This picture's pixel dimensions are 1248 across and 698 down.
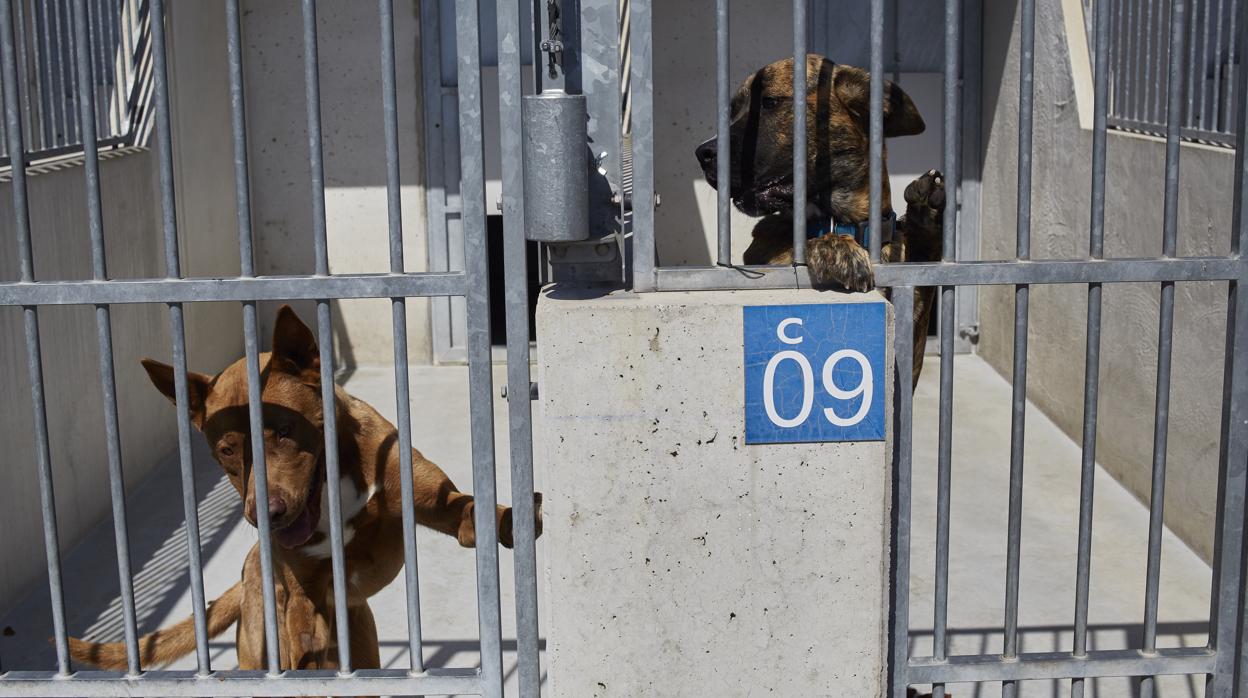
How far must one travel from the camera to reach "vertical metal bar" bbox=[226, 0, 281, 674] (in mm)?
2861

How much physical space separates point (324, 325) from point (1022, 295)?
149 cm

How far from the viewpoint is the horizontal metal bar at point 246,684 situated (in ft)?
9.91

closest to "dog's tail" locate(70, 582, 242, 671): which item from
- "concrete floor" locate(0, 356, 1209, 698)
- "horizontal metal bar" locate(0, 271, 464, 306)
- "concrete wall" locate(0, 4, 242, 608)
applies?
"concrete floor" locate(0, 356, 1209, 698)

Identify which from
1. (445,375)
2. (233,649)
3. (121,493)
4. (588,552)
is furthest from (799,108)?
(445,375)

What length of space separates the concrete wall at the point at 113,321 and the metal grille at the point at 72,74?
0.65 ft

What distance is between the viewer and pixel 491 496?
300cm

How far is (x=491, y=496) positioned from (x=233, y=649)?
3.05 meters

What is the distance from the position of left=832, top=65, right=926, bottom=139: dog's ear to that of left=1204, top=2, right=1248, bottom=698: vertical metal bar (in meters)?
1.31

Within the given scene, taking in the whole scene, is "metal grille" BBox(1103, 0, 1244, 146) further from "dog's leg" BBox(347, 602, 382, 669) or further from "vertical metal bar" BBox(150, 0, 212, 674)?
"vertical metal bar" BBox(150, 0, 212, 674)


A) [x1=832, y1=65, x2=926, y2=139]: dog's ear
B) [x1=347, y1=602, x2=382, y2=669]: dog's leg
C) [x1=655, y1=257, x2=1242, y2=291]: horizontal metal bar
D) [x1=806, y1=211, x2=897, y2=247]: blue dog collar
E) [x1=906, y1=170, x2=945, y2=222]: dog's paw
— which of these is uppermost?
[x1=832, y1=65, x2=926, y2=139]: dog's ear

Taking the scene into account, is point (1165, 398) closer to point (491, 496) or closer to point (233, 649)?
point (491, 496)

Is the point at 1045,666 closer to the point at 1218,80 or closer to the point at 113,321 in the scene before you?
the point at 1218,80

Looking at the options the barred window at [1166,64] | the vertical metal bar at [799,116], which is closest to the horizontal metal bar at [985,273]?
the vertical metal bar at [799,116]

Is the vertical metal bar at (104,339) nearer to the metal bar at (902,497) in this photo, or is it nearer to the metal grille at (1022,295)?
the metal grille at (1022,295)
